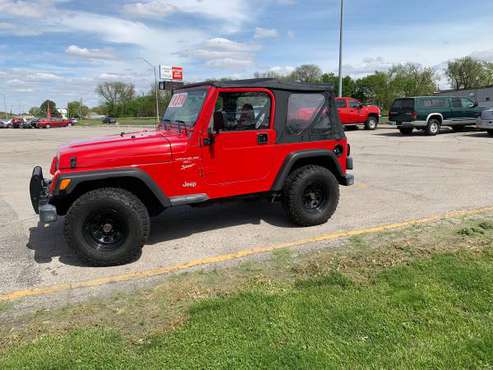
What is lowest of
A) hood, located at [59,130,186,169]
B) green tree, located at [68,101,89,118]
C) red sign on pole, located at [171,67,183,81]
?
hood, located at [59,130,186,169]

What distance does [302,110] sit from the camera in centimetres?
536

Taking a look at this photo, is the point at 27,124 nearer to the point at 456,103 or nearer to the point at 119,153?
the point at 456,103

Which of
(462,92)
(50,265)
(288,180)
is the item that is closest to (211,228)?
(288,180)

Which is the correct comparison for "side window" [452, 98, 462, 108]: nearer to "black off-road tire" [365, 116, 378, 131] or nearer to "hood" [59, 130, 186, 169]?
"black off-road tire" [365, 116, 378, 131]

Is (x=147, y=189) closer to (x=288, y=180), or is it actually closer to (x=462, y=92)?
(x=288, y=180)

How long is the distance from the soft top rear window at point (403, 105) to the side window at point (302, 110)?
14.9 meters

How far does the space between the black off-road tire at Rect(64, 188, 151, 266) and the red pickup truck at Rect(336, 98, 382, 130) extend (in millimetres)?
19897

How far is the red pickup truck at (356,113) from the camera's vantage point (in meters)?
23.1

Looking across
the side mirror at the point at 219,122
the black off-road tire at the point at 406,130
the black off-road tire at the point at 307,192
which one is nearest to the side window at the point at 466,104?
the black off-road tire at the point at 406,130

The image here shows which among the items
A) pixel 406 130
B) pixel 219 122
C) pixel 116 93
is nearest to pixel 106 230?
pixel 219 122

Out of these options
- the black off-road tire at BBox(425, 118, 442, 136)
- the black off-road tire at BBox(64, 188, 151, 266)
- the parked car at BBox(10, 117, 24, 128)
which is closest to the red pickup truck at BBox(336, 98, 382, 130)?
the black off-road tire at BBox(425, 118, 442, 136)

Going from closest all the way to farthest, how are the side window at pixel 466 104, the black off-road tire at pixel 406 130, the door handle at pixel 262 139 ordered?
the door handle at pixel 262 139, the black off-road tire at pixel 406 130, the side window at pixel 466 104

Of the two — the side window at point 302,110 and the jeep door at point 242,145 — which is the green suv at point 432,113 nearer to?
the side window at point 302,110

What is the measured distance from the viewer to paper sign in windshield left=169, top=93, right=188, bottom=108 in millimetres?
5236
